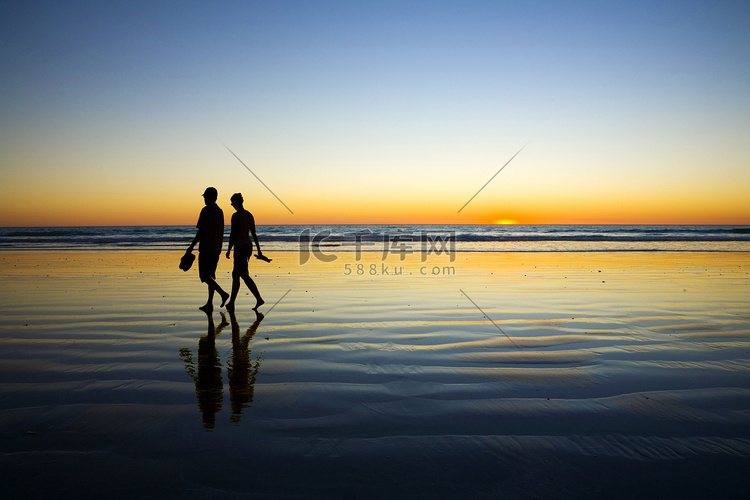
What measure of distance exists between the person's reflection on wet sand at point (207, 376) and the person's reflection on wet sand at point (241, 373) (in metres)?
0.11

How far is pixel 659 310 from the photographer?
8.07 metres

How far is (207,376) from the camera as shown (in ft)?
15.1

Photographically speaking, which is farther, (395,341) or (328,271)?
(328,271)

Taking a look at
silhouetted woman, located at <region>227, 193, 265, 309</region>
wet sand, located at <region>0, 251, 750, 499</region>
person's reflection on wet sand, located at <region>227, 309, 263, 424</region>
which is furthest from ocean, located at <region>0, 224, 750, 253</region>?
person's reflection on wet sand, located at <region>227, 309, 263, 424</region>

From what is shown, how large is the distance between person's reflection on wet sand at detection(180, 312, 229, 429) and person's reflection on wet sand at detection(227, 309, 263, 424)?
111 mm

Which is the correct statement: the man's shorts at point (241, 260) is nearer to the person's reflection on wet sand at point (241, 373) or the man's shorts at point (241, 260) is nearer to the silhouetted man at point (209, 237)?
the silhouetted man at point (209, 237)

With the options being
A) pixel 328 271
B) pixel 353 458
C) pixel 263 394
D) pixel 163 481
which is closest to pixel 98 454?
pixel 163 481

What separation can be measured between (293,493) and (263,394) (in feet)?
5.29

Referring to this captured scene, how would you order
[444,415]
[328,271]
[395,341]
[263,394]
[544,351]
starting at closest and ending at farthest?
[444,415] < [263,394] < [544,351] < [395,341] < [328,271]

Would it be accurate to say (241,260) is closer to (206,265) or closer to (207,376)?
(206,265)

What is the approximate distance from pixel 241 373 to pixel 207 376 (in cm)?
32

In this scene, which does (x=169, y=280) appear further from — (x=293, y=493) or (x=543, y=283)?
(x=293, y=493)

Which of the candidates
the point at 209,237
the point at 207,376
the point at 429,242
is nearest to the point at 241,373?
the point at 207,376

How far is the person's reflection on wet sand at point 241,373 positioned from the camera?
152 inches
